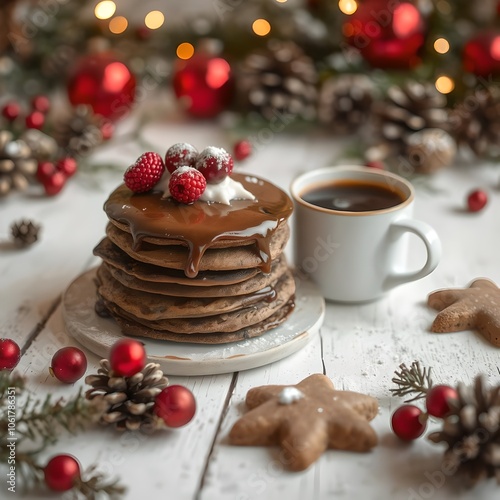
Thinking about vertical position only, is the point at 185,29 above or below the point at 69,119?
above

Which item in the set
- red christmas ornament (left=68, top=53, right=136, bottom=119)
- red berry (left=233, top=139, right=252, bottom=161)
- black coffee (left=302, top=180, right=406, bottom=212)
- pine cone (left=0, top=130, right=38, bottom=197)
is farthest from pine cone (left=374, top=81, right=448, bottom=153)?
pine cone (left=0, top=130, right=38, bottom=197)

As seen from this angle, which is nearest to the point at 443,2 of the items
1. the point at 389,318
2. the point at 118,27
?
the point at 118,27

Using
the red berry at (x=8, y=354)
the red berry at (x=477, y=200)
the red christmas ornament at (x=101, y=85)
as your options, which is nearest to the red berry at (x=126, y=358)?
the red berry at (x=8, y=354)

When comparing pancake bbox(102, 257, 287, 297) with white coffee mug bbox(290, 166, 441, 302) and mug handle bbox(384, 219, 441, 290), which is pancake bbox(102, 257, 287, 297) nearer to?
white coffee mug bbox(290, 166, 441, 302)

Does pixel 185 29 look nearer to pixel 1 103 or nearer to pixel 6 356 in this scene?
pixel 1 103

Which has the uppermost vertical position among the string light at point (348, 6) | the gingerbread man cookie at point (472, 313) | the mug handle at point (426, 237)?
the string light at point (348, 6)

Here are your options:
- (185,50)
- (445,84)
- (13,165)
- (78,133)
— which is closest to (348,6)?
(445,84)

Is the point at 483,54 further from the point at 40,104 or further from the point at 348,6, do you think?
the point at 40,104

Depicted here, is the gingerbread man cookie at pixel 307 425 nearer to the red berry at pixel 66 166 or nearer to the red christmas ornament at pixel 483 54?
the red berry at pixel 66 166
